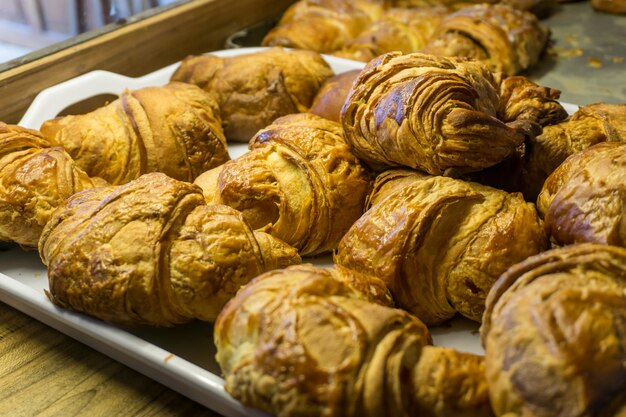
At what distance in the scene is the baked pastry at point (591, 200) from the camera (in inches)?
50.5

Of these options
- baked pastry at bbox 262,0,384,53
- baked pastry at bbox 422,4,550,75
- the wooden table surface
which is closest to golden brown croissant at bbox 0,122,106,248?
the wooden table surface

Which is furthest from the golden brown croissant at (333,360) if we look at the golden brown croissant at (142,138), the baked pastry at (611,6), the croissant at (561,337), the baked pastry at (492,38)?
the baked pastry at (611,6)

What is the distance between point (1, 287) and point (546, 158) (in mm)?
1356

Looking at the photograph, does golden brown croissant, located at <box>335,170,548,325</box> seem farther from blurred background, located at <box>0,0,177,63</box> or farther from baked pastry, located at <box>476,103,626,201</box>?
blurred background, located at <box>0,0,177,63</box>

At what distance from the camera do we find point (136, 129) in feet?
6.48

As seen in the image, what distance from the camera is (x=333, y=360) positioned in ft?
3.51

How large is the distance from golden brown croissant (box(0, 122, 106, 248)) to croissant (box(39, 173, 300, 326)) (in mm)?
258

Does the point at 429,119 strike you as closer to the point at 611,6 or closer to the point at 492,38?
the point at 492,38

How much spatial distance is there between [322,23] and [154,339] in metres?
2.10

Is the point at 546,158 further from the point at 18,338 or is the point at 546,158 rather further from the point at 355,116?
the point at 18,338

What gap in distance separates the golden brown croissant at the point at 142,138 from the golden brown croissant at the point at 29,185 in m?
0.15

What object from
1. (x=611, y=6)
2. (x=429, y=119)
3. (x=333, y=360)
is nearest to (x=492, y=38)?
(x=611, y=6)

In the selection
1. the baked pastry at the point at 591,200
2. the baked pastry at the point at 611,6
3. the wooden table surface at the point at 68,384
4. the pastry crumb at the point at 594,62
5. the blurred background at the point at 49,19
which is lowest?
the wooden table surface at the point at 68,384

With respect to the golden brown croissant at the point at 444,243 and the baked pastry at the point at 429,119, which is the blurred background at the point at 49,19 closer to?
the baked pastry at the point at 429,119
